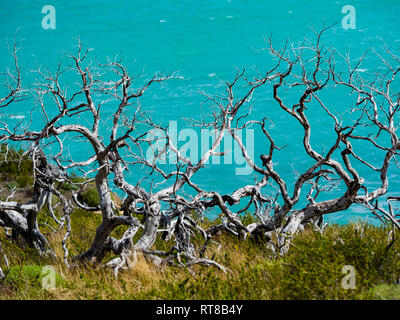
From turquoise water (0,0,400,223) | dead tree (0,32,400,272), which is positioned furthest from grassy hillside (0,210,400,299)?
turquoise water (0,0,400,223)

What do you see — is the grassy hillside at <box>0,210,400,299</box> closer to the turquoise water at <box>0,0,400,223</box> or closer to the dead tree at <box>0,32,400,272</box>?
the dead tree at <box>0,32,400,272</box>

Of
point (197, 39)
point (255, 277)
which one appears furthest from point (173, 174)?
point (197, 39)

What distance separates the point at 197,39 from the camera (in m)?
25.8

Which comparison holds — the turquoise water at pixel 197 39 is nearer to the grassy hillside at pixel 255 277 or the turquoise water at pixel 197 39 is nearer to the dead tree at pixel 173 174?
the dead tree at pixel 173 174

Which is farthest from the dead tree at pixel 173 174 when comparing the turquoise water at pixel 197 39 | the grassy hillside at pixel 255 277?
the turquoise water at pixel 197 39

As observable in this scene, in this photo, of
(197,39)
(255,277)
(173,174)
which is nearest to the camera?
(255,277)

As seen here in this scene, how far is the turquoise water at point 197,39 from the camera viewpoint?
67.5 ft

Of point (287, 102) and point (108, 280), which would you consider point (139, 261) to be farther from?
point (287, 102)

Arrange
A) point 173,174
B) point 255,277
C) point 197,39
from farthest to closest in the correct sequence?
point 197,39, point 173,174, point 255,277

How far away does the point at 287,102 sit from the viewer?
2081 centimetres

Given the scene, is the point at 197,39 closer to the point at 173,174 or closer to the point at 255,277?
the point at 173,174

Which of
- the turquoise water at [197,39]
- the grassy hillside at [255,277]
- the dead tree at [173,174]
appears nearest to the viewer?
Answer: the grassy hillside at [255,277]

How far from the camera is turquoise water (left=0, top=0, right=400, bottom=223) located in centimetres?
2056
